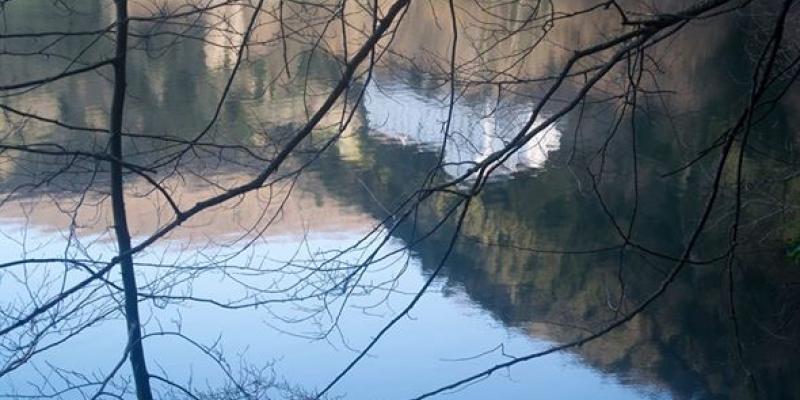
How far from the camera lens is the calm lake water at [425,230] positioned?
12.3ft

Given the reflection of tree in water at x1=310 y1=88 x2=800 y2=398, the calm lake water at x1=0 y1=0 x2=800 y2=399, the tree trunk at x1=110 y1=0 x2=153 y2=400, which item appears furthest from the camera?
the reflection of tree in water at x1=310 y1=88 x2=800 y2=398

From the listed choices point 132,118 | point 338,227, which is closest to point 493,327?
point 338,227

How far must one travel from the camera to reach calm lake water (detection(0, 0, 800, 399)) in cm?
376

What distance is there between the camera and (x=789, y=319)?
15.9 ft

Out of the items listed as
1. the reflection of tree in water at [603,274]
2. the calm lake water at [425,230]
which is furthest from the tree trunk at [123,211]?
the reflection of tree in water at [603,274]

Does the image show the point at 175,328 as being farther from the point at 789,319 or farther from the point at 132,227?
the point at 789,319

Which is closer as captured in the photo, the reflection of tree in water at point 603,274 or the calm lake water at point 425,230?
the calm lake water at point 425,230

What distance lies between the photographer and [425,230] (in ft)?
17.6

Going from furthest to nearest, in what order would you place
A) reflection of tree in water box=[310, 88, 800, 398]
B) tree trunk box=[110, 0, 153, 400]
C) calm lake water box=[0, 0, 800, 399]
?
reflection of tree in water box=[310, 88, 800, 398]
calm lake water box=[0, 0, 800, 399]
tree trunk box=[110, 0, 153, 400]

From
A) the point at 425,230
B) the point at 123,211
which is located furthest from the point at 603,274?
the point at 123,211

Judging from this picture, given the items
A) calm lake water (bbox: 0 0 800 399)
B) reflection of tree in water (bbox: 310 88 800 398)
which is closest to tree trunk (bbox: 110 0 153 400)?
calm lake water (bbox: 0 0 800 399)

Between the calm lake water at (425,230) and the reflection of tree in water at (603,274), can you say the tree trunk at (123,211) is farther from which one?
the reflection of tree in water at (603,274)

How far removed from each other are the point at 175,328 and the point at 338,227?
4.56ft

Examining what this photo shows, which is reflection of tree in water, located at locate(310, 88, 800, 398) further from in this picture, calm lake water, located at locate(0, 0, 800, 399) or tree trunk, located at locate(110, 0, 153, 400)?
tree trunk, located at locate(110, 0, 153, 400)
